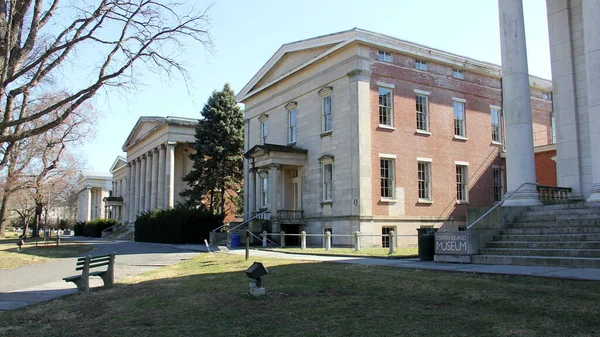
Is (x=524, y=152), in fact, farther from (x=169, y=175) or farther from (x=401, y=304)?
(x=169, y=175)

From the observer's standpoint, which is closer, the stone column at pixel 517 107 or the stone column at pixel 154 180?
the stone column at pixel 517 107

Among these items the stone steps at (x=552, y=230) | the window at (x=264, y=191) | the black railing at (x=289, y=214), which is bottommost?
the stone steps at (x=552, y=230)

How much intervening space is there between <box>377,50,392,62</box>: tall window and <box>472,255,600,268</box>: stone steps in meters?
17.4

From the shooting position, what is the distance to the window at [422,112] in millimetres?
31625

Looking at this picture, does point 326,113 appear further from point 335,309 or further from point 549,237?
point 335,309

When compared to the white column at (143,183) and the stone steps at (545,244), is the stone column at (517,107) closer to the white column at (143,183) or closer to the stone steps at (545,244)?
the stone steps at (545,244)

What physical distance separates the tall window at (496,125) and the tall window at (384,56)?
31.9 feet

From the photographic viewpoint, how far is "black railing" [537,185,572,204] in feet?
62.7

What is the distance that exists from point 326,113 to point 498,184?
13408mm

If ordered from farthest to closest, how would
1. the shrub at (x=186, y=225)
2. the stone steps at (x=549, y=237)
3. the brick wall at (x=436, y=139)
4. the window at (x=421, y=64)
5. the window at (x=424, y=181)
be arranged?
the shrub at (x=186, y=225)
the window at (x=421, y=64)
the window at (x=424, y=181)
the brick wall at (x=436, y=139)
the stone steps at (x=549, y=237)

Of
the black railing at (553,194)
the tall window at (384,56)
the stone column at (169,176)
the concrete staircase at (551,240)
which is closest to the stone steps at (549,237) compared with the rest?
the concrete staircase at (551,240)

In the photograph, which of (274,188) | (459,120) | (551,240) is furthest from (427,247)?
(459,120)

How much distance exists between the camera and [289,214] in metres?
32.9

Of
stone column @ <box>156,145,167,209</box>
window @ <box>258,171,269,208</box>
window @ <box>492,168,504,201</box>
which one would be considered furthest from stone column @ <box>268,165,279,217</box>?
stone column @ <box>156,145,167,209</box>
